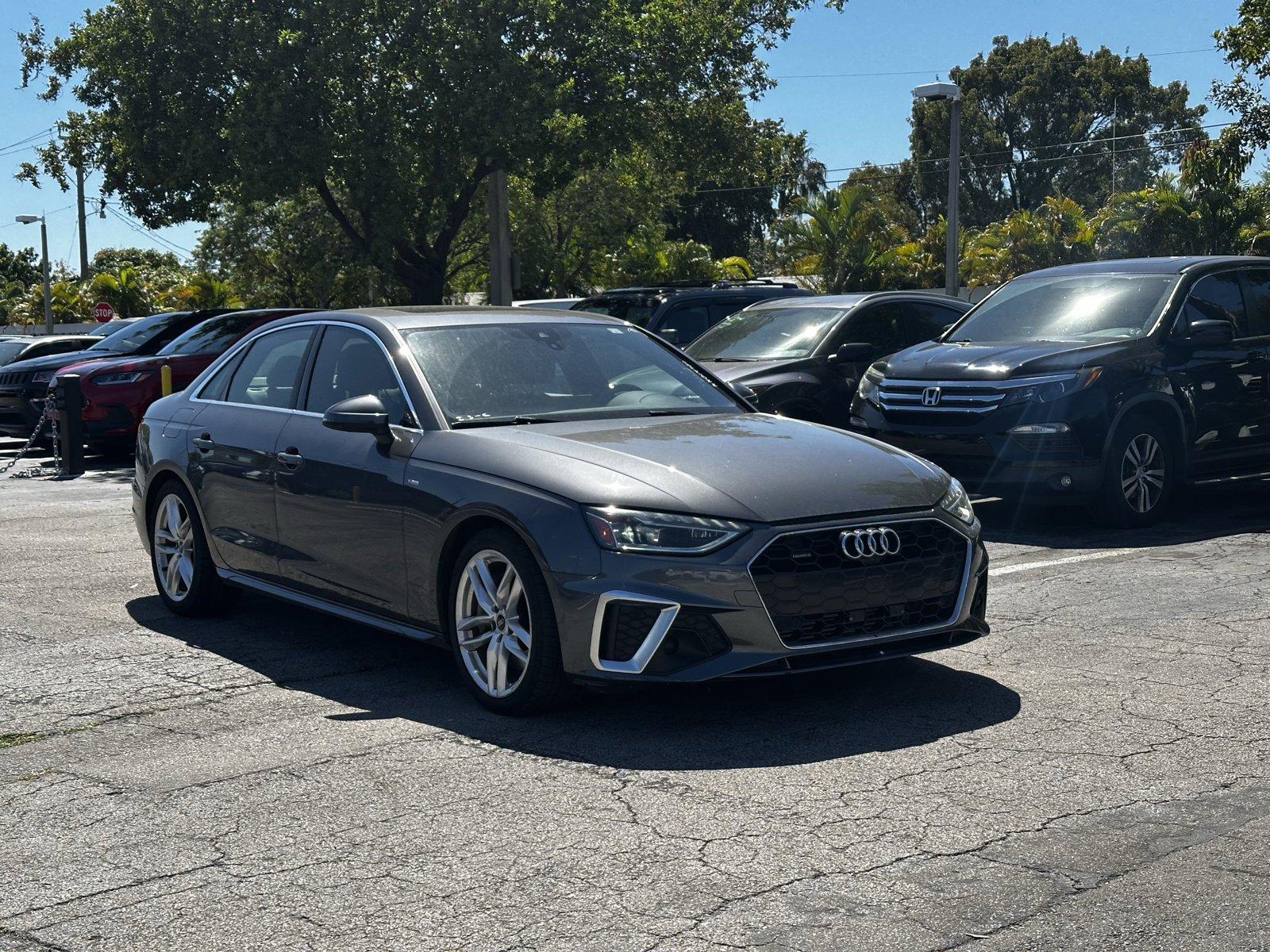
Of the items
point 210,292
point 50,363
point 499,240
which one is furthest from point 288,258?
point 50,363

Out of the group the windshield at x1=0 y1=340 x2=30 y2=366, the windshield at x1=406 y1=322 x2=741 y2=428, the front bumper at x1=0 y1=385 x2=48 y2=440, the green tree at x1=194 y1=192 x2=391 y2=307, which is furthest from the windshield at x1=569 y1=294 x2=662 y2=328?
the green tree at x1=194 y1=192 x2=391 y2=307

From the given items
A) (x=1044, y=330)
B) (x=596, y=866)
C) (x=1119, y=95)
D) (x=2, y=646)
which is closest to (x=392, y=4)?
(x=1044, y=330)

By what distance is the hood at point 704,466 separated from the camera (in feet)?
17.9

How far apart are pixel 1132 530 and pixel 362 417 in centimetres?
597

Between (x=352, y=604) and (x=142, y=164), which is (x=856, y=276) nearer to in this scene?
(x=142, y=164)

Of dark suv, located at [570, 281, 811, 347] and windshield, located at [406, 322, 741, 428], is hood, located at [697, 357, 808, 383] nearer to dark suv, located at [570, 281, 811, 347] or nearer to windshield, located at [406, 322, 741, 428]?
dark suv, located at [570, 281, 811, 347]

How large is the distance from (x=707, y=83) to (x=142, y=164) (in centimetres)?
919

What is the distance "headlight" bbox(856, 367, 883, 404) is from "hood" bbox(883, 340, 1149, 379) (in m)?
0.14

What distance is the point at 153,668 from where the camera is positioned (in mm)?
6734

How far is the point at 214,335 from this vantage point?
1817 cm

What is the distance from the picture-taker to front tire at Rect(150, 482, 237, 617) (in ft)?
25.3

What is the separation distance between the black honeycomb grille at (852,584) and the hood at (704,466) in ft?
0.39

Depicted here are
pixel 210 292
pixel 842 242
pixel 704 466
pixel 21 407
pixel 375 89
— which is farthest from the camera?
pixel 210 292

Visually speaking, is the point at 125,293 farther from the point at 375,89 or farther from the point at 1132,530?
the point at 1132,530
